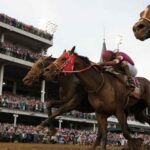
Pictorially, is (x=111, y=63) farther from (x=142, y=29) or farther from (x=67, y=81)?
(x=142, y=29)

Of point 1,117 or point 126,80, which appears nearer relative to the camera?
point 126,80

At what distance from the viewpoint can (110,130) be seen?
139 feet

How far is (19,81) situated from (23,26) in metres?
8.44

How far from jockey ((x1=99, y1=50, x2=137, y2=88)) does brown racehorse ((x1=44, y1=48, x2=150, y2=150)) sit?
510 millimetres

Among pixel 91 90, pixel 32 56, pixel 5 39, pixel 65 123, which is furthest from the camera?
pixel 65 123

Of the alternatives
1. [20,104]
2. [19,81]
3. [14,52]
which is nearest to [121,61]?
[20,104]

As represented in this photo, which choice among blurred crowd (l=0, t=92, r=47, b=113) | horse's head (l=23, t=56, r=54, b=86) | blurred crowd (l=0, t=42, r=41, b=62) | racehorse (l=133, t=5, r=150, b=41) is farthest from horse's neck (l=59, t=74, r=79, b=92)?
blurred crowd (l=0, t=42, r=41, b=62)

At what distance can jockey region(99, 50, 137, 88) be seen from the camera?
36.2ft

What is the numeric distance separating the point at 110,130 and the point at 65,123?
28.1 ft

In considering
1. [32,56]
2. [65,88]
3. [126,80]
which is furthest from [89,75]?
[32,56]

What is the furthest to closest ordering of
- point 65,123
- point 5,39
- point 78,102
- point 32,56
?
point 65,123
point 5,39
point 32,56
point 78,102

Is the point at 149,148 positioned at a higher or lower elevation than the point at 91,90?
lower

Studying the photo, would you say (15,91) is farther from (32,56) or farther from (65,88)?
(65,88)

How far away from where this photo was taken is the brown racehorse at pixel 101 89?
995 cm
